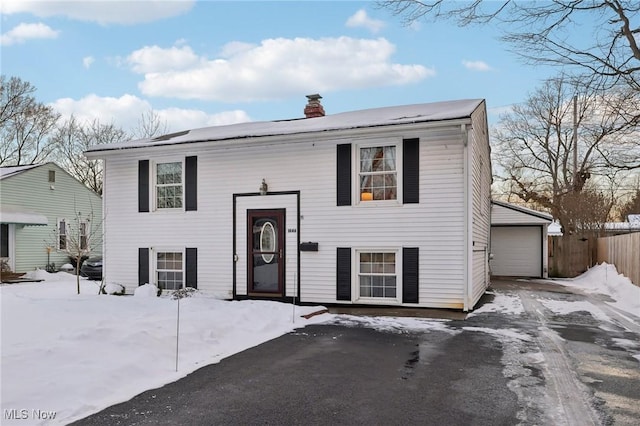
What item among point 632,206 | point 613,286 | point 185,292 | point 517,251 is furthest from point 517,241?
point 632,206

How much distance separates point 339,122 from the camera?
1130 cm

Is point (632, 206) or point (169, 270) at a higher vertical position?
point (632, 206)

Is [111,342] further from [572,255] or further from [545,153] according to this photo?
[545,153]

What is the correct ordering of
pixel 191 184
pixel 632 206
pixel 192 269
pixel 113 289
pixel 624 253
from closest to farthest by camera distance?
pixel 192 269, pixel 191 184, pixel 113 289, pixel 624 253, pixel 632 206

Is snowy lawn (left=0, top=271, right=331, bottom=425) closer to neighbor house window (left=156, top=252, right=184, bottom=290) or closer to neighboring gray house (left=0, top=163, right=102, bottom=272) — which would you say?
neighbor house window (left=156, top=252, right=184, bottom=290)

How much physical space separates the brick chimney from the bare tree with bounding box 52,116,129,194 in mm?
24005

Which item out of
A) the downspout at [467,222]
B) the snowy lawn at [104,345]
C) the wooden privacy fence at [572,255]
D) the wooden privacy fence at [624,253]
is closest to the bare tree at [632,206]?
the wooden privacy fence at [572,255]

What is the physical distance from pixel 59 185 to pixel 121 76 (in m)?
7.01

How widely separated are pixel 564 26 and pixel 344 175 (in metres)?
5.24

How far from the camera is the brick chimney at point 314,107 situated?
13359mm

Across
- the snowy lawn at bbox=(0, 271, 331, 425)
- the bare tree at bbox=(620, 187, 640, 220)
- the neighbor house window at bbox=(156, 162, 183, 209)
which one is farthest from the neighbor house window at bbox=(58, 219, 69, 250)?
the bare tree at bbox=(620, 187, 640, 220)

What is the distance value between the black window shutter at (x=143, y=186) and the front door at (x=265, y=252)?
9.92 ft

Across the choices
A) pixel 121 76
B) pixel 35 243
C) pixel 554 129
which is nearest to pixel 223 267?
pixel 121 76

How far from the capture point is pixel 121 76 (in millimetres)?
19203
